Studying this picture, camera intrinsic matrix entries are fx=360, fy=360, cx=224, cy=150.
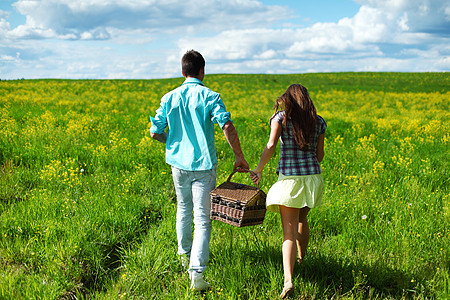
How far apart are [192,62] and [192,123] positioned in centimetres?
57

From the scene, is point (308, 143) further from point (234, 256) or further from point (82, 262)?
point (82, 262)

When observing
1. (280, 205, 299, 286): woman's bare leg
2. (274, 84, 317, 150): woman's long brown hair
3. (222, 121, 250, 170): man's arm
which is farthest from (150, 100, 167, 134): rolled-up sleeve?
(280, 205, 299, 286): woman's bare leg

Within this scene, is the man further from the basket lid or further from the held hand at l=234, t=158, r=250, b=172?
the basket lid

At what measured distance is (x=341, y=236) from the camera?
4.38 meters

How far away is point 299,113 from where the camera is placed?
10.5ft

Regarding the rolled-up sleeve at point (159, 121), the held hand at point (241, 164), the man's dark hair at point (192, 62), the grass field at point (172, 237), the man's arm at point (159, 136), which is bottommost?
the grass field at point (172, 237)

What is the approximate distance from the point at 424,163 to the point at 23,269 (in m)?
7.36

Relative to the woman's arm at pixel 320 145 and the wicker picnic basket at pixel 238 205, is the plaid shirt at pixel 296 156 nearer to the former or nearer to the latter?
the woman's arm at pixel 320 145

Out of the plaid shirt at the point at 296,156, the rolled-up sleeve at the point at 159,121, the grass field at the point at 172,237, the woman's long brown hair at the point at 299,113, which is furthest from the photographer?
the rolled-up sleeve at the point at 159,121

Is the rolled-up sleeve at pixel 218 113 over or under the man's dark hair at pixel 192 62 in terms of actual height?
under

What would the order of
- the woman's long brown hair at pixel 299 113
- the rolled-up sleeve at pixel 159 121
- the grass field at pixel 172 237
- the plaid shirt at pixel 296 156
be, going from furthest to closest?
1. the rolled-up sleeve at pixel 159 121
2. the grass field at pixel 172 237
3. the plaid shirt at pixel 296 156
4. the woman's long brown hair at pixel 299 113

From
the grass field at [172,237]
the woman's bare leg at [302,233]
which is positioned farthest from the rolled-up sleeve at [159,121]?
the woman's bare leg at [302,233]

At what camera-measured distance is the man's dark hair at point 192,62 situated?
11.0 ft

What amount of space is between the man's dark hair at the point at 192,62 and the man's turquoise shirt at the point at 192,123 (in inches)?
2.8
